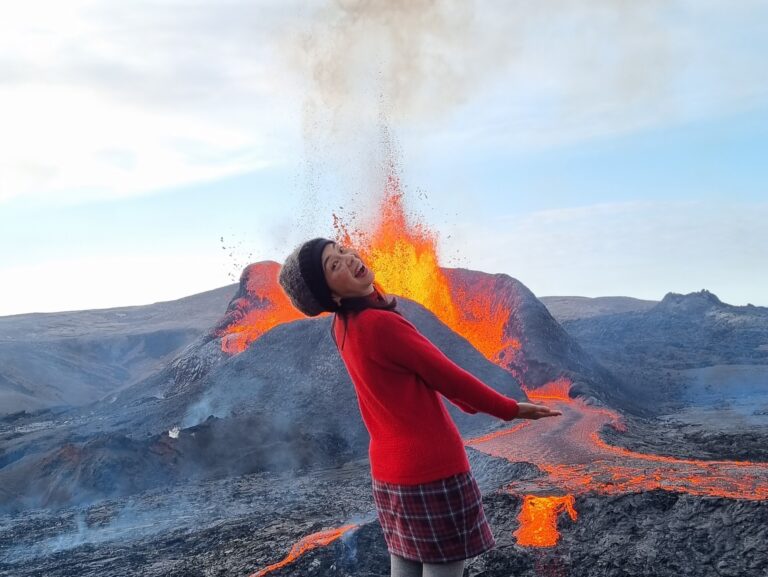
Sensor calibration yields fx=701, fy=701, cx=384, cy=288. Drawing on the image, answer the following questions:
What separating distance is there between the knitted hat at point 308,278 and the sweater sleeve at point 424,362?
0.28 meters

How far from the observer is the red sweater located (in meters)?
2.65

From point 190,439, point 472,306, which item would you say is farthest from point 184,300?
point 190,439

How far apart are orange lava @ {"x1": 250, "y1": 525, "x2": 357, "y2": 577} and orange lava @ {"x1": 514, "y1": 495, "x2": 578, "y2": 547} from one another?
1775mm

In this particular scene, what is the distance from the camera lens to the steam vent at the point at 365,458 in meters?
6.34

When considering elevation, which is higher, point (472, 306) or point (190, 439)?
point (472, 306)

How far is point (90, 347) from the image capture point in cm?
4853

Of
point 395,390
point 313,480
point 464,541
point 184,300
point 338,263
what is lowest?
point 313,480

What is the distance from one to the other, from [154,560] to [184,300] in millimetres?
Result: 67609

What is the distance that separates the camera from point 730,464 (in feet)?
27.5

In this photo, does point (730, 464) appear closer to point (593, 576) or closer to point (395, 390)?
point (593, 576)

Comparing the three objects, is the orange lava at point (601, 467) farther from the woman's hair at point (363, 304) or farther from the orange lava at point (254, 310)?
the orange lava at point (254, 310)

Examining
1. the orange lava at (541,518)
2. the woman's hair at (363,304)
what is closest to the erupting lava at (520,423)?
the orange lava at (541,518)

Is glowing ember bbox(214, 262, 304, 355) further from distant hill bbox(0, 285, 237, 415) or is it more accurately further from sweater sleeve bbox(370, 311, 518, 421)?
sweater sleeve bbox(370, 311, 518, 421)

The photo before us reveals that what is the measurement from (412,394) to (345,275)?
0.54 m
